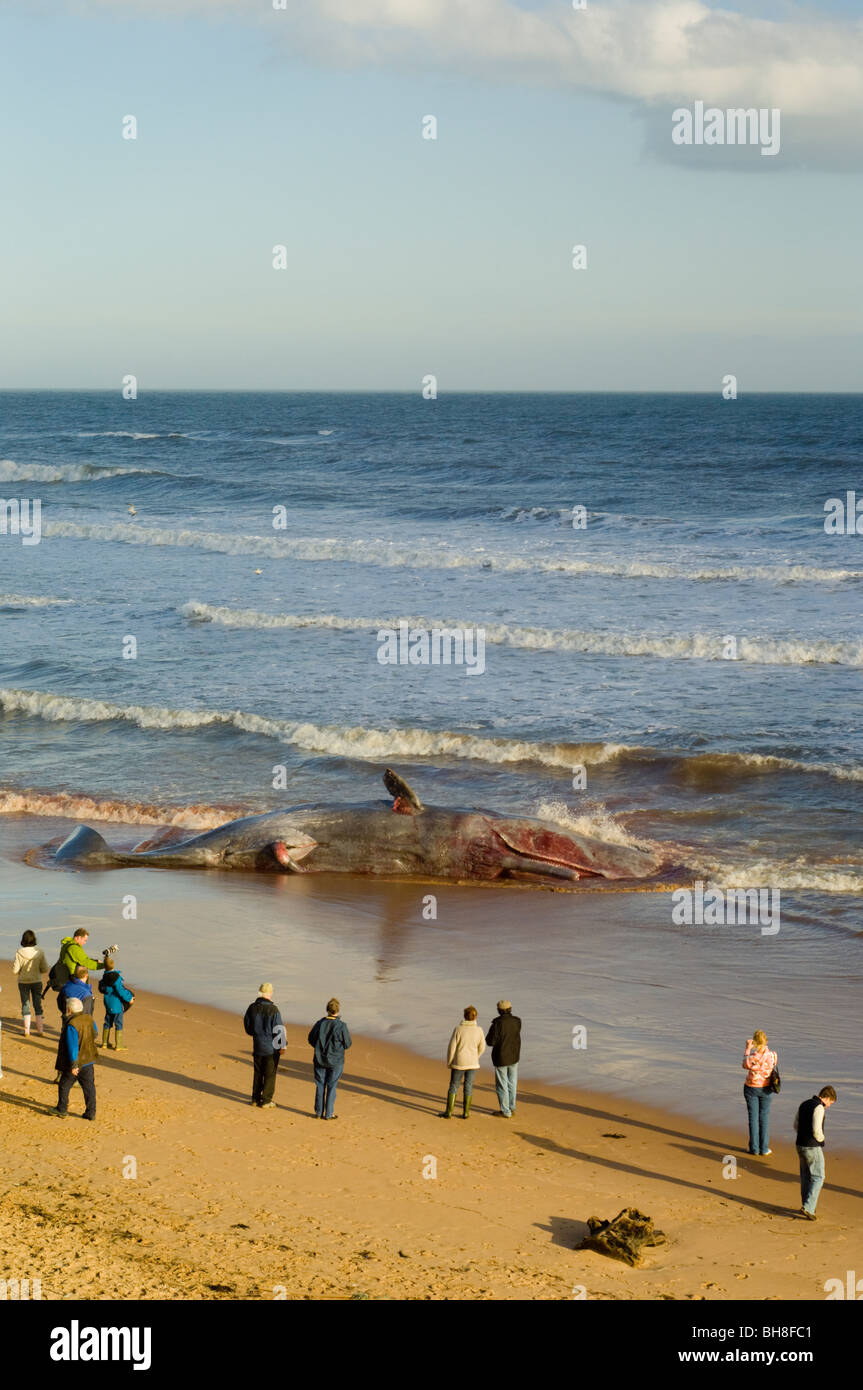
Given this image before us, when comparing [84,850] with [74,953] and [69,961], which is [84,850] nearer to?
[69,961]

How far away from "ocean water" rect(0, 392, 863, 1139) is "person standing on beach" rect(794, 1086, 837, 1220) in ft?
10.5

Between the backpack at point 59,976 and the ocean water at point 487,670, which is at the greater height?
the ocean water at point 487,670

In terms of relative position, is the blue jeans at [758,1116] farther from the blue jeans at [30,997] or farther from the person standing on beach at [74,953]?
the blue jeans at [30,997]

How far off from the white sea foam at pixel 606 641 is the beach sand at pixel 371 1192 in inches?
724

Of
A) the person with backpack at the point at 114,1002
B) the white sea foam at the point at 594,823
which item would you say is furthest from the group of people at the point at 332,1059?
the white sea foam at the point at 594,823

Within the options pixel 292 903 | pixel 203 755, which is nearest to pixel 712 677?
pixel 203 755

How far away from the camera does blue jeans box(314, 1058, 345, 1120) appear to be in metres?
11.3

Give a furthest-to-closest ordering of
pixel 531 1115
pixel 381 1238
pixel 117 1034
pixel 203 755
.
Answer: pixel 203 755 < pixel 117 1034 < pixel 531 1115 < pixel 381 1238

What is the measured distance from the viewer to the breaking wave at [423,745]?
22.2m

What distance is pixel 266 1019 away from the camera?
1173 cm

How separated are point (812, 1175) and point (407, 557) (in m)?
36.1

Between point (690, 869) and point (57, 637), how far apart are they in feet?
65.1
